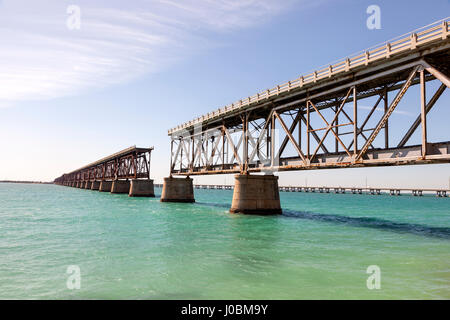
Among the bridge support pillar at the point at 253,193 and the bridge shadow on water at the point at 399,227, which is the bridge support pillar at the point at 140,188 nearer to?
the bridge support pillar at the point at 253,193

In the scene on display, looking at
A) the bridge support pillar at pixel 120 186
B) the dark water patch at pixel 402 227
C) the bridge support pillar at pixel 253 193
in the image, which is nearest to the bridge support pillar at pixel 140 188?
the bridge support pillar at pixel 120 186

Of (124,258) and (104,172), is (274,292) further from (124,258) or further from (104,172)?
(104,172)

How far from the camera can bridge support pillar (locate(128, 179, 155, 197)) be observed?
81562mm

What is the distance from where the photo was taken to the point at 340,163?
23.3 m

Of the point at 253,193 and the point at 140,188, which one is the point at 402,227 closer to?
the point at 253,193

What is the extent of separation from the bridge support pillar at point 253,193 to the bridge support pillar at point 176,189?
26511 mm

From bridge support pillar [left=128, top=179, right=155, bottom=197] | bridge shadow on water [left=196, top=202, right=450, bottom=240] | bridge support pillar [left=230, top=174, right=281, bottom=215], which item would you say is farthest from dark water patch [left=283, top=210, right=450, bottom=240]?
bridge support pillar [left=128, top=179, right=155, bottom=197]

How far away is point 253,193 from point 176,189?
93.9ft

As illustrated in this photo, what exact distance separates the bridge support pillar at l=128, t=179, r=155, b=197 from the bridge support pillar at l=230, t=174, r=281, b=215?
52247 mm

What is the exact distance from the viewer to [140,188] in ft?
271

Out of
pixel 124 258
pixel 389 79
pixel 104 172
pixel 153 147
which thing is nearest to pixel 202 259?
pixel 124 258

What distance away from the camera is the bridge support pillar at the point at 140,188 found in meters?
81.6

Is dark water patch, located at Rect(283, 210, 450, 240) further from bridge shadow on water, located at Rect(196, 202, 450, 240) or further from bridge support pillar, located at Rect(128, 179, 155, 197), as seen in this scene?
bridge support pillar, located at Rect(128, 179, 155, 197)
